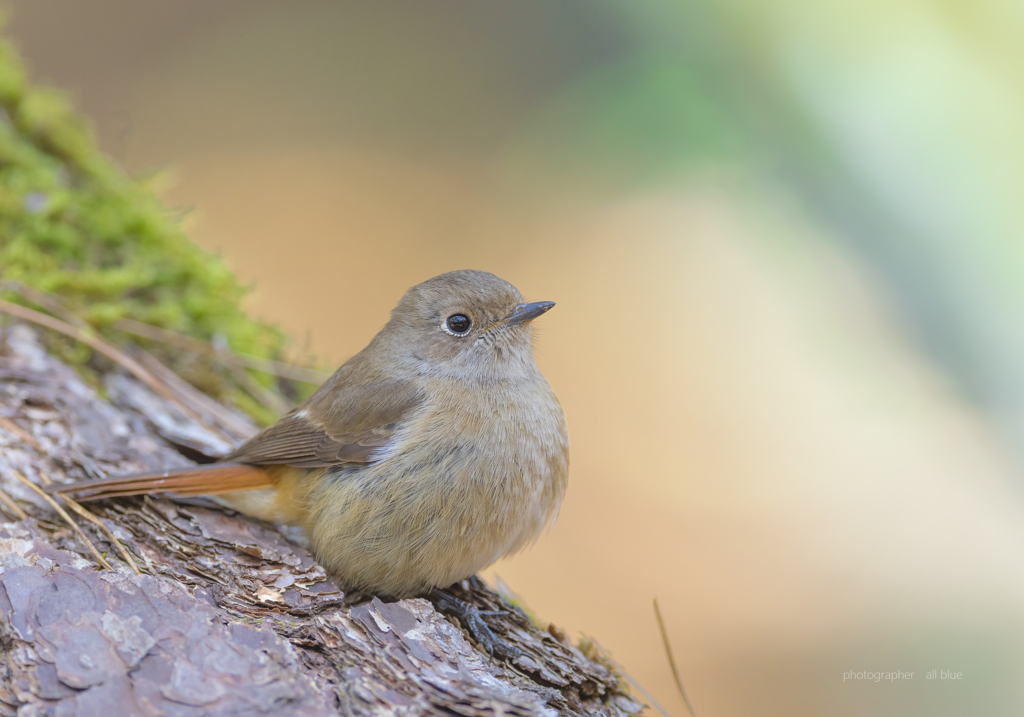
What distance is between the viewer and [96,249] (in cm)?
396

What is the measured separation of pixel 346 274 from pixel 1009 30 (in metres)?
6.47

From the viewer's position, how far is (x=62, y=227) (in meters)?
3.82

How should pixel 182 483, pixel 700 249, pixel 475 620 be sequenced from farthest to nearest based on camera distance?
1. pixel 700 249
2. pixel 182 483
3. pixel 475 620

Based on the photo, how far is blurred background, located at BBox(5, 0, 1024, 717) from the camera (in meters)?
5.51

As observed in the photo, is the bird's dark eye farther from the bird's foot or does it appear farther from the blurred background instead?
the blurred background

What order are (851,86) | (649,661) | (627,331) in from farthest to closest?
(627,331) → (851,86) → (649,661)

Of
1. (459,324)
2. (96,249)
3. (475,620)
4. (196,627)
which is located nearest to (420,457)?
(475,620)

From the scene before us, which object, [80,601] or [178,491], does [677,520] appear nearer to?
[178,491]

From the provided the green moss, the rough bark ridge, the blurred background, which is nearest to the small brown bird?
the rough bark ridge

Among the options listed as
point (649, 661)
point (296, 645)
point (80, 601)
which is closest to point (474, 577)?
point (296, 645)

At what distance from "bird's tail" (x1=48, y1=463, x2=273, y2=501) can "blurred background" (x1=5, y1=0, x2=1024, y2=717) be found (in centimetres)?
255

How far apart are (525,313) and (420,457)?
2.72 ft

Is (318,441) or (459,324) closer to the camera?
(318,441)

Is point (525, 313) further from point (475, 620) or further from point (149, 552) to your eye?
point (149, 552)
